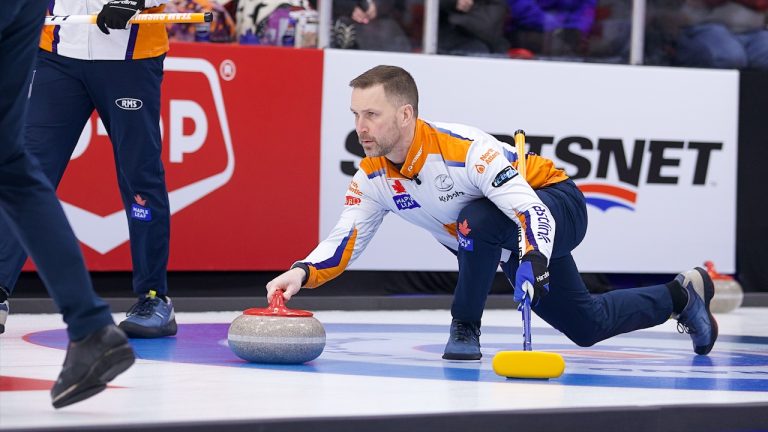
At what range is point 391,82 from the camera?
4.30 metres

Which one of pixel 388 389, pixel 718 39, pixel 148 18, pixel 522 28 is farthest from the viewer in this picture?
pixel 718 39

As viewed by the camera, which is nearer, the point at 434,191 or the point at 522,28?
the point at 434,191

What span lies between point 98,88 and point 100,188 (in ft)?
5.27

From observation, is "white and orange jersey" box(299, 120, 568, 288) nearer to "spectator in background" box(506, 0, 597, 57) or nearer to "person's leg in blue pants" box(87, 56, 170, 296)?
"person's leg in blue pants" box(87, 56, 170, 296)

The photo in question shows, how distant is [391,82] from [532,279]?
81cm

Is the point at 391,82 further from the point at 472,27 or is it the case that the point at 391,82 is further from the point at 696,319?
the point at 472,27

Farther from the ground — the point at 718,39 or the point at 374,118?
the point at 718,39

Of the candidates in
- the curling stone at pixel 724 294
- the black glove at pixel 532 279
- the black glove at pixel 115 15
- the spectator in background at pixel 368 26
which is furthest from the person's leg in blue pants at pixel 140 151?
the curling stone at pixel 724 294

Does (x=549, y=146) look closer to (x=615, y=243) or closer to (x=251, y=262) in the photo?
(x=615, y=243)

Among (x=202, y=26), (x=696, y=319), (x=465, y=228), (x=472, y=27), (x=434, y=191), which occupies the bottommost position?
(x=696, y=319)

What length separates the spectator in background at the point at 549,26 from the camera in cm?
772

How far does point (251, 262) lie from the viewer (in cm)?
682

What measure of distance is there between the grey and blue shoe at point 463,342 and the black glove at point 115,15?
1.56m

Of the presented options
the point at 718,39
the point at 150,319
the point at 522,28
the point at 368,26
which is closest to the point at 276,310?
the point at 150,319
